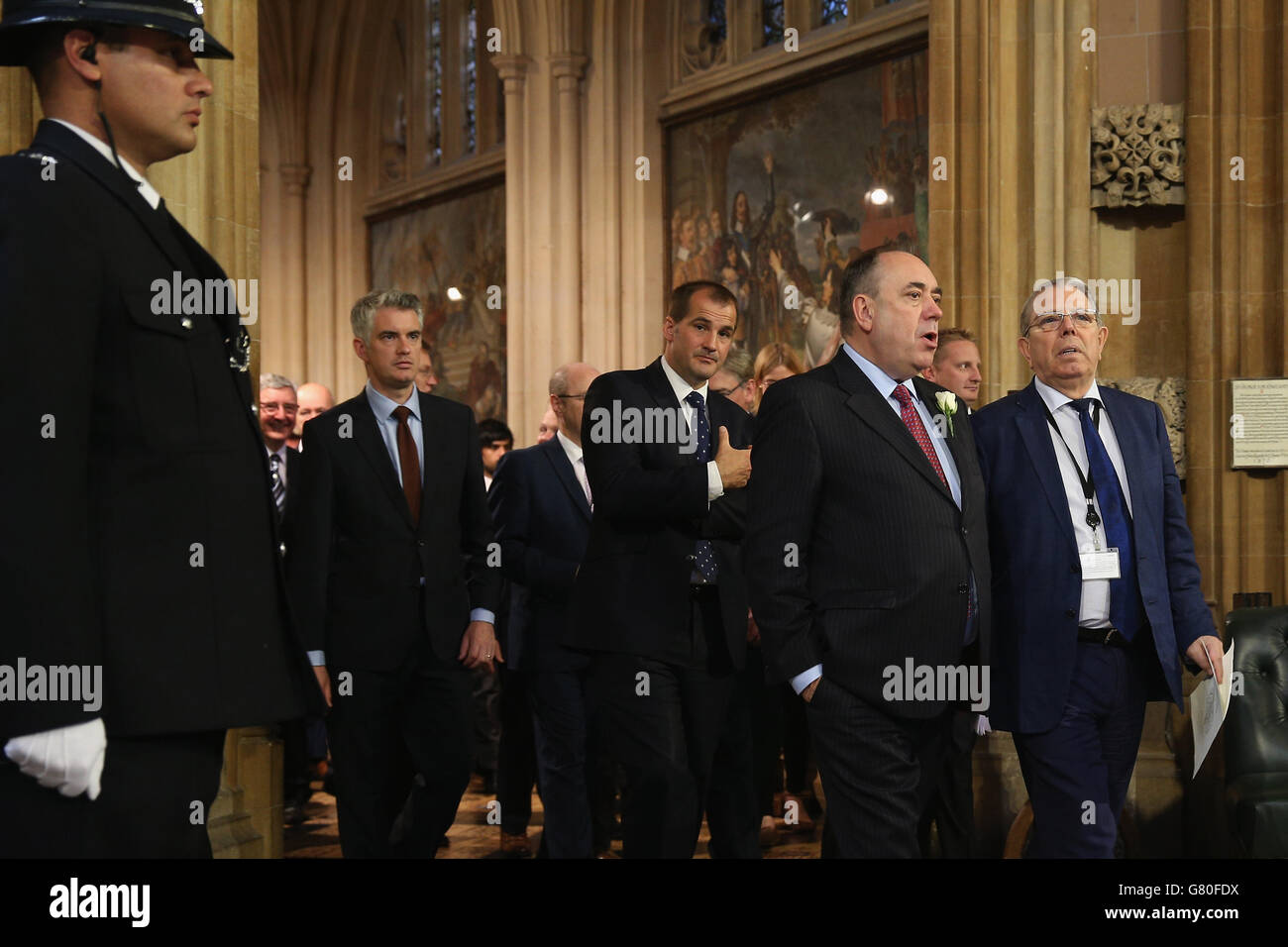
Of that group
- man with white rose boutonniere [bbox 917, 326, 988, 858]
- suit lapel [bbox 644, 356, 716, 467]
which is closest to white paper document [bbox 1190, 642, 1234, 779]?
man with white rose boutonniere [bbox 917, 326, 988, 858]

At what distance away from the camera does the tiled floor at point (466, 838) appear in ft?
22.1

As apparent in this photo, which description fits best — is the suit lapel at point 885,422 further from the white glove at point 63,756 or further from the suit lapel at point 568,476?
the suit lapel at point 568,476

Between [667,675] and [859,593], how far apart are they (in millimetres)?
879

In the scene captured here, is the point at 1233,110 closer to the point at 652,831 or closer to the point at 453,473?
the point at 453,473

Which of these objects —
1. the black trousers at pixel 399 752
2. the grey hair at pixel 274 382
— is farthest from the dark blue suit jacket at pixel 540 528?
the grey hair at pixel 274 382

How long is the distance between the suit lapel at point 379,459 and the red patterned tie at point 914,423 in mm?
1778

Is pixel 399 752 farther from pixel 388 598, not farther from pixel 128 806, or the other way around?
pixel 128 806

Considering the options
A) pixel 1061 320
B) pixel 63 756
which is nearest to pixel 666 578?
pixel 1061 320

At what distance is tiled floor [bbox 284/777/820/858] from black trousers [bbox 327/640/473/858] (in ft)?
6.11

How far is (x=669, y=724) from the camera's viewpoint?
4.37m

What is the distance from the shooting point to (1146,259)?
22.6 feet

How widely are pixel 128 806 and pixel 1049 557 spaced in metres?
2.68

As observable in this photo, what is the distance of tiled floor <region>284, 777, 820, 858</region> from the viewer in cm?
673

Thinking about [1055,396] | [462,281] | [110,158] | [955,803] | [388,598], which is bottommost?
[955,803]
